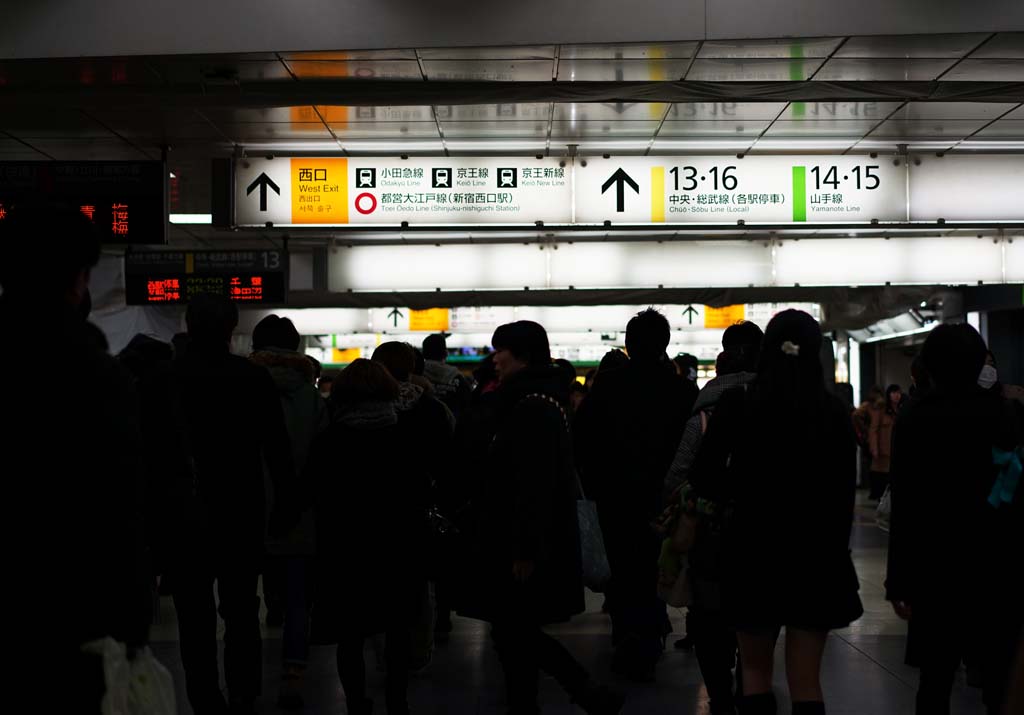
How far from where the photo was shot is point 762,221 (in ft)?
32.2

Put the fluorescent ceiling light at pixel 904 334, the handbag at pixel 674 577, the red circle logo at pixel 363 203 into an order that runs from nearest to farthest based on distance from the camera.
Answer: the handbag at pixel 674 577 < the red circle logo at pixel 363 203 < the fluorescent ceiling light at pixel 904 334

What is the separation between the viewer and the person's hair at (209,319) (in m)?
5.29

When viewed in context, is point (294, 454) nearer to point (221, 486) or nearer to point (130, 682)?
point (221, 486)

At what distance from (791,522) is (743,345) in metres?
2.21

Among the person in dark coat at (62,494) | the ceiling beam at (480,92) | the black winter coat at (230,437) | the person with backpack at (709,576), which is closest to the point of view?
the person in dark coat at (62,494)

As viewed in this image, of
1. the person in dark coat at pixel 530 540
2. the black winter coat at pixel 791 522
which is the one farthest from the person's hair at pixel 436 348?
the black winter coat at pixel 791 522

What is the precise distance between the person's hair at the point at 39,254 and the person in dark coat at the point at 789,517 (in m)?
2.25

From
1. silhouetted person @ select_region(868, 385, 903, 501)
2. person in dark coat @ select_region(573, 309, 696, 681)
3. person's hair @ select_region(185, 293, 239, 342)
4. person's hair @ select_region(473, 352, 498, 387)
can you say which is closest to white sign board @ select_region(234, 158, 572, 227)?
person's hair @ select_region(473, 352, 498, 387)

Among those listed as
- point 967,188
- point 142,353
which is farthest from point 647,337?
point 967,188

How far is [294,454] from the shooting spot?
6234 mm

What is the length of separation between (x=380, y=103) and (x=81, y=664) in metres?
6.42

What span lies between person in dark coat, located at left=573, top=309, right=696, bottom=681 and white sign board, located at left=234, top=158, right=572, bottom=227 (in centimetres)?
346

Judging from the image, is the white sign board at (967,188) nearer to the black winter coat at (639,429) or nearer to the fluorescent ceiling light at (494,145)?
the fluorescent ceiling light at (494,145)

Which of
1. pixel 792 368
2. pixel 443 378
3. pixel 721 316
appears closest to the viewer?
pixel 792 368
